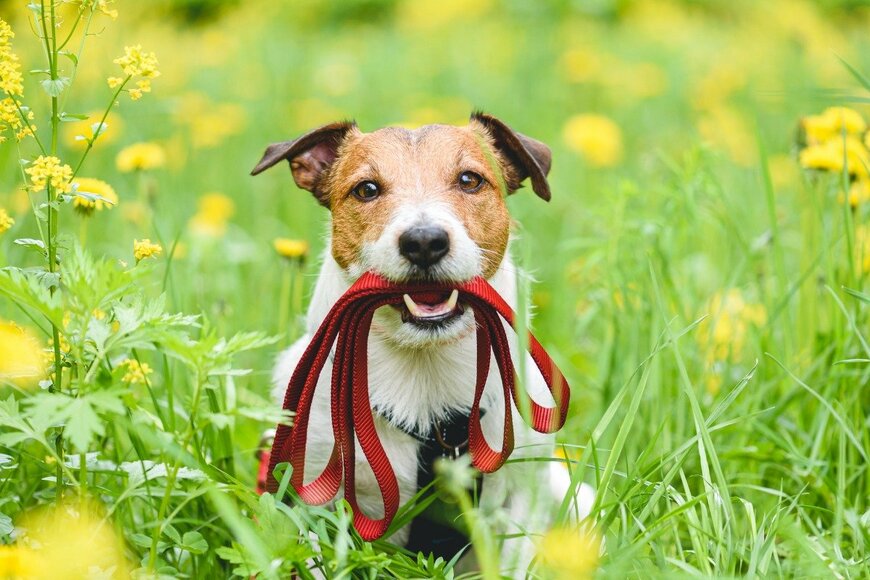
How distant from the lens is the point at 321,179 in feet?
11.0

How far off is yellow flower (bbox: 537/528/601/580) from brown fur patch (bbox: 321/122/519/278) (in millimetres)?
887

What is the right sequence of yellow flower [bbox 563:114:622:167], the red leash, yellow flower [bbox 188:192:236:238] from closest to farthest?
the red leash < yellow flower [bbox 188:192:236:238] < yellow flower [bbox 563:114:622:167]

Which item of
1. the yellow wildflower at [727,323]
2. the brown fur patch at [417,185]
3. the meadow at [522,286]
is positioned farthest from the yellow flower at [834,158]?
the brown fur patch at [417,185]

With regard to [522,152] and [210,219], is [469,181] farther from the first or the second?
[210,219]

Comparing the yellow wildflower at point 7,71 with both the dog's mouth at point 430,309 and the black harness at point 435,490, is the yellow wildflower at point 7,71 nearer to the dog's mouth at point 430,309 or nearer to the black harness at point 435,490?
the dog's mouth at point 430,309

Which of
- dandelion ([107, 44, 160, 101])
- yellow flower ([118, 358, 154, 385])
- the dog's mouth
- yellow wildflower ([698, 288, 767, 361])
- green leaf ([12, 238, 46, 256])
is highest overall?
dandelion ([107, 44, 160, 101])

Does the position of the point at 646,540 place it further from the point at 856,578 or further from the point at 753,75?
the point at 753,75

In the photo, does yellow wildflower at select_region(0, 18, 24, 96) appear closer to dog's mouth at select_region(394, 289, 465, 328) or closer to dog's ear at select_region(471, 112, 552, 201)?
dog's mouth at select_region(394, 289, 465, 328)

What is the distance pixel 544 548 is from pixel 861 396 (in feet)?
5.81

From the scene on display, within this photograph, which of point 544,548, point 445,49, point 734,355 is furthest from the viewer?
point 445,49

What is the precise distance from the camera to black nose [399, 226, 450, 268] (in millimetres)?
2535

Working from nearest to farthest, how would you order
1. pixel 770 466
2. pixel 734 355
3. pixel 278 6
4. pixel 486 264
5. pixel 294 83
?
pixel 486 264 < pixel 770 466 < pixel 734 355 < pixel 294 83 < pixel 278 6

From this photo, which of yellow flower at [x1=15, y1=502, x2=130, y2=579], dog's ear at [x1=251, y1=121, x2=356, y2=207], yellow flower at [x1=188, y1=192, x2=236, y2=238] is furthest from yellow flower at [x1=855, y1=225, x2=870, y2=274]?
yellow flower at [x1=188, y1=192, x2=236, y2=238]

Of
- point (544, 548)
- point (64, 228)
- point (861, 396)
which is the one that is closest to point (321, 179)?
point (544, 548)
